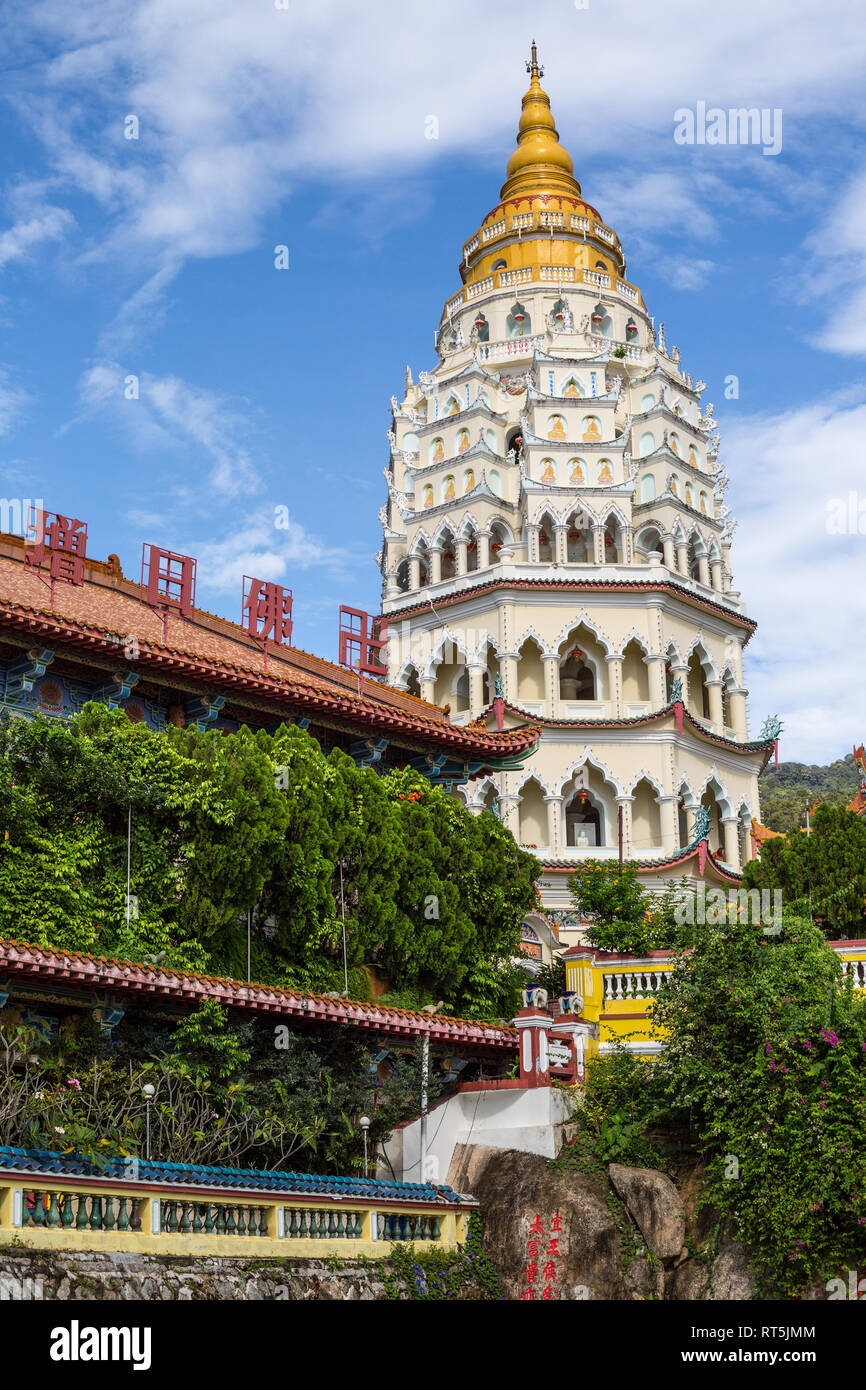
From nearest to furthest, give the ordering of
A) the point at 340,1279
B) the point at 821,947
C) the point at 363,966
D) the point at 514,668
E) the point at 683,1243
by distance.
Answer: the point at 340,1279 → the point at 683,1243 → the point at 821,947 → the point at 363,966 → the point at 514,668

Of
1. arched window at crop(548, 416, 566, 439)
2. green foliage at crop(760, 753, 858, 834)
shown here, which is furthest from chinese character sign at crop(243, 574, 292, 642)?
green foliage at crop(760, 753, 858, 834)

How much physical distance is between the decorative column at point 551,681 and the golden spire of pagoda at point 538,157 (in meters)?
19.6

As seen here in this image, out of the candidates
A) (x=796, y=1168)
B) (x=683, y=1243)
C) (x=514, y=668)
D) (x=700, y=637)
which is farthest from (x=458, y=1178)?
(x=700, y=637)

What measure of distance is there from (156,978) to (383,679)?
30251 mm

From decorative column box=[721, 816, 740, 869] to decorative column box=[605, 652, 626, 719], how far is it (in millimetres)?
4925

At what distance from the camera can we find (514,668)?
159ft

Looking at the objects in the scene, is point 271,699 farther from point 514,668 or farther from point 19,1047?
point 514,668

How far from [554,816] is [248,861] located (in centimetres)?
2391

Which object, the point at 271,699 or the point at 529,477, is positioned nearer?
the point at 271,699

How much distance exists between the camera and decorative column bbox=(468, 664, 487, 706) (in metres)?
48.4

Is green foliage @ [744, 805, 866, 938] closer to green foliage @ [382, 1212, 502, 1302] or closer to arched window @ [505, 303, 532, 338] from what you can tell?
green foliage @ [382, 1212, 502, 1302]

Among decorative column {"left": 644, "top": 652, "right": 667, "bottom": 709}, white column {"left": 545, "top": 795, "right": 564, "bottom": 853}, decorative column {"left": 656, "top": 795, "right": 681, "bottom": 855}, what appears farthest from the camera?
decorative column {"left": 644, "top": 652, "right": 667, "bottom": 709}

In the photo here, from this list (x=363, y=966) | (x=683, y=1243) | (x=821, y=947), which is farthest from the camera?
(x=363, y=966)

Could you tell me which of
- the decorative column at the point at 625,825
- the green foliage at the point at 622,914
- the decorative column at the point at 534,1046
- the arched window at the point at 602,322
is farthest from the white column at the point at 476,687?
the decorative column at the point at 534,1046
